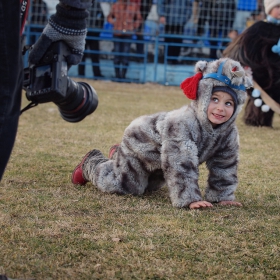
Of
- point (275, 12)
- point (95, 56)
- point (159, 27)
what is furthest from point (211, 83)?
point (95, 56)

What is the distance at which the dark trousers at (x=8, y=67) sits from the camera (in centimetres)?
197

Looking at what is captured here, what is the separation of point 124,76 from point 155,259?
9.61 m

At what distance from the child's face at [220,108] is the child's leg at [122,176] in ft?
1.67

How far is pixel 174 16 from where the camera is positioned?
11.3 meters

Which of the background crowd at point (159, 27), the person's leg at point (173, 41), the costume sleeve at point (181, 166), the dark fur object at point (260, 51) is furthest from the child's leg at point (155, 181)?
the person's leg at point (173, 41)

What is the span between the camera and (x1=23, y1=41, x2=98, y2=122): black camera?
2104 mm

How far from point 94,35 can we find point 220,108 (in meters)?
8.66

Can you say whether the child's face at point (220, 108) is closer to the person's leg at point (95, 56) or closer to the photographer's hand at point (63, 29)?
the photographer's hand at point (63, 29)

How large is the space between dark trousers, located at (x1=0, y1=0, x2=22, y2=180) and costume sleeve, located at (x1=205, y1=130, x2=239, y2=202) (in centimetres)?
171

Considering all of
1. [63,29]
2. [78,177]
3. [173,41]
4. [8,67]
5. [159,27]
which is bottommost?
[78,177]

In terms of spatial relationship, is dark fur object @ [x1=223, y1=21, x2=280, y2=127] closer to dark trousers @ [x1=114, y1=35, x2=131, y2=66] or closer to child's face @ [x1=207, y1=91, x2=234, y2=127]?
child's face @ [x1=207, y1=91, x2=234, y2=127]

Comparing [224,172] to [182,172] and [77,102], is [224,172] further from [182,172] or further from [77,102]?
[77,102]

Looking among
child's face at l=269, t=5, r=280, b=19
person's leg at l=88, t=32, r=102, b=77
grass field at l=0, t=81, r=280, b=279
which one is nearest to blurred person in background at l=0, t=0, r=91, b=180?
grass field at l=0, t=81, r=280, b=279

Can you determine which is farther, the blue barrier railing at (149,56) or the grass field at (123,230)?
the blue barrier railing at (149,56)
